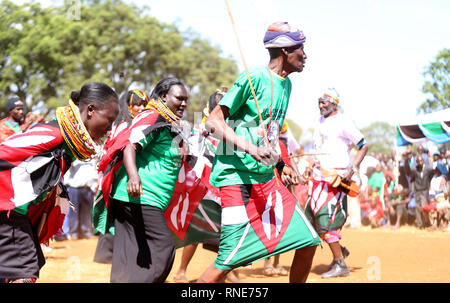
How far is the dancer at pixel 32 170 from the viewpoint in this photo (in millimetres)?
3293

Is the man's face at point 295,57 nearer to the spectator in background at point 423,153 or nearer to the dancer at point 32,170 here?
the dancer at point 32,170

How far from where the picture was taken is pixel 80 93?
146 inches

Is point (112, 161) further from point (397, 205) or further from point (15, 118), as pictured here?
point (397, 205)

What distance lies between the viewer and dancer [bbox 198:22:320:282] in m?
3.77

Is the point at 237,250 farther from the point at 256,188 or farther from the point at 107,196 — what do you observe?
the point at 107,196

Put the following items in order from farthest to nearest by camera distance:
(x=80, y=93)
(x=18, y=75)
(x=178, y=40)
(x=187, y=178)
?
(x=178, y=40) → (x=18, y=75) → (x=187, y=178) → (x=80, y=93)

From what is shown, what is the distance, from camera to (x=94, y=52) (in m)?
30.8

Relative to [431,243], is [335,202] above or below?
above

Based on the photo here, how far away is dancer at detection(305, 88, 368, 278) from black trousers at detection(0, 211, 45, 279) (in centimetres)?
444

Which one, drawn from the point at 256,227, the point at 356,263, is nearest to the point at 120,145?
the point at 256,227

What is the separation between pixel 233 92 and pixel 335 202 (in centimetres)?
380

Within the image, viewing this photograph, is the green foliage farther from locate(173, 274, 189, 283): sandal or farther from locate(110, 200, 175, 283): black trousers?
locate(110, 200, 175, 283): black trousers

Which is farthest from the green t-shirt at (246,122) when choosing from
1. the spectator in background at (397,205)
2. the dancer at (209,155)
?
the spectator in background at (397,205)
